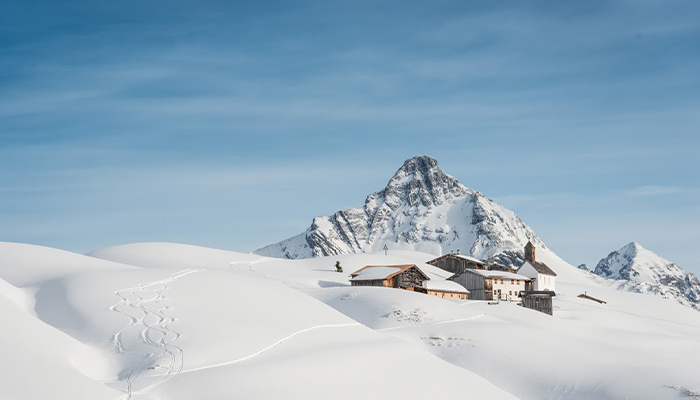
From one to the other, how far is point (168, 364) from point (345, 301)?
116ft

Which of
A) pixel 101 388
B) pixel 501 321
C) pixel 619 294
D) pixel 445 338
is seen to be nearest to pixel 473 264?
pixel 619 294

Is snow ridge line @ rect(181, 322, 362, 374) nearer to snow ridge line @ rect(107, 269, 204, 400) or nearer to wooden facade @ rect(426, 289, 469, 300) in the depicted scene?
snow ridge line @ rect(107, 269, 204, 400)

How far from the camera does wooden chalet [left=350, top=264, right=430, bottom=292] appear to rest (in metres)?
87.5

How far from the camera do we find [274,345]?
138 ft

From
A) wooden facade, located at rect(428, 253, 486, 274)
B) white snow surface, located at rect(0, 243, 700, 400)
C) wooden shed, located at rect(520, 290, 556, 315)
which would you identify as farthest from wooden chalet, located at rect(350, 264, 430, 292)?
wooden facade, located at rect(428, 253, 486, 274)

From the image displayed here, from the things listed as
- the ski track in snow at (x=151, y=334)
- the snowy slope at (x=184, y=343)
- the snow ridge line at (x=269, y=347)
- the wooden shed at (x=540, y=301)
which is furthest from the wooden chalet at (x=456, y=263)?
the ski track in snow at (x=151, y=334)

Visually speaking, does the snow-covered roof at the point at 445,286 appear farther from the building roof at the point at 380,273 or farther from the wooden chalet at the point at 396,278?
the building roof at the point at 380,273

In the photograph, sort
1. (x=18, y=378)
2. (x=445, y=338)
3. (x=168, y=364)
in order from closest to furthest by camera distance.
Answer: (x=18, y=378) → (x=168, y=364) → (x=445, y=338)

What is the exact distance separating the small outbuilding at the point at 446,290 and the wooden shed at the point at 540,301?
733 centimetres

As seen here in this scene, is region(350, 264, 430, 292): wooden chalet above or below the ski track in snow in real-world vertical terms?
above

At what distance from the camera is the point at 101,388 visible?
1156 inches

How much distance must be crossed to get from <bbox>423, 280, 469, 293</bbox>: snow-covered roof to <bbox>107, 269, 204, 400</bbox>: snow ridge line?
41131mm

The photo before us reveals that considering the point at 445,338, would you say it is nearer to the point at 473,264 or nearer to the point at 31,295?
the point at 31,295

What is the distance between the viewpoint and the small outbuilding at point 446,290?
282 ft
